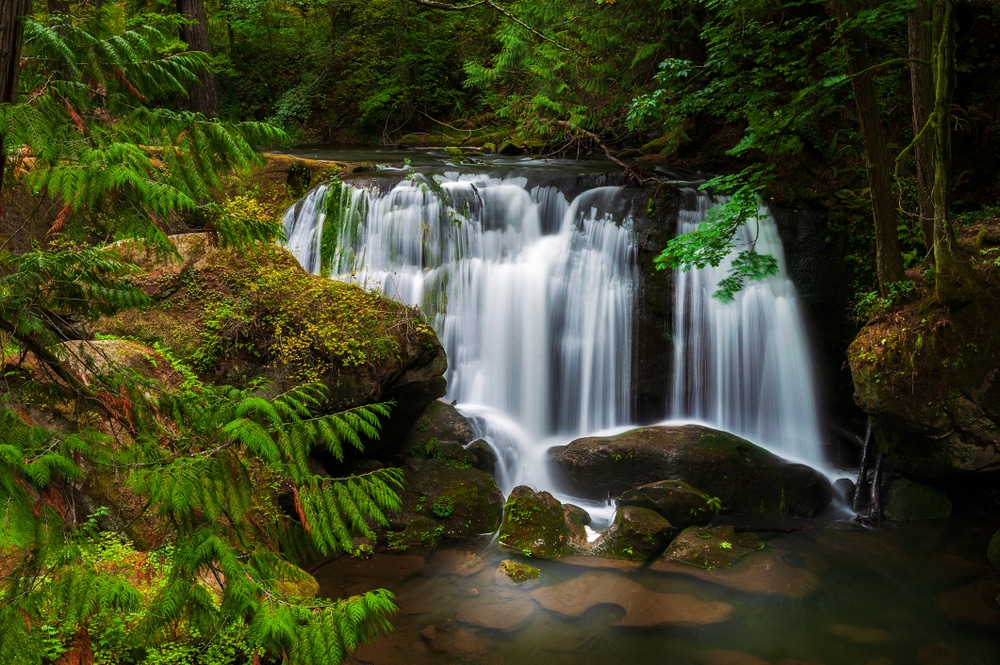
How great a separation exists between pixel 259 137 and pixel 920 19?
8262mm

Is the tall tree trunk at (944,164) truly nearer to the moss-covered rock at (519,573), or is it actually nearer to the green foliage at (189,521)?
the moss-covered rock at (519,573)

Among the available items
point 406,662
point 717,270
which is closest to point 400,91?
point 717,270

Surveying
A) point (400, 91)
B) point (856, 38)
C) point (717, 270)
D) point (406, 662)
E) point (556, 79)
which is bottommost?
point (406, 662)

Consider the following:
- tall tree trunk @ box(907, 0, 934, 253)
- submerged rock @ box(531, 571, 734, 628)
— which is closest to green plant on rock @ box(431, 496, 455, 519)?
submerged rock @ box(531, 571, 734, 628)

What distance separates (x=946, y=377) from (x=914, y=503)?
6.12ft

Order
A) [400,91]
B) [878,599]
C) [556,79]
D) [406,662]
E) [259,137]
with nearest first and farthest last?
[259,137], [406,662], [878,599], [556,79], [400,91]

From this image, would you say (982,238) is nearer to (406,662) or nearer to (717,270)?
(717,270)

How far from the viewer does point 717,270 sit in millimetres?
10117

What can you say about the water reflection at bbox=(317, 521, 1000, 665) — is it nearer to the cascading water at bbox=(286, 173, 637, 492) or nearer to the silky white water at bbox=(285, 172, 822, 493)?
the silky white water at bbox=(285, 172, 822, 493)

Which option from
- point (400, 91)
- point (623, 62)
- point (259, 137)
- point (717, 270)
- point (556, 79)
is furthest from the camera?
point (400, 91)

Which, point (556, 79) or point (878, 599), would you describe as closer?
point (878, 599)

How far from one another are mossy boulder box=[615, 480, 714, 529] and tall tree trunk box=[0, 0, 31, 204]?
23.5 feet

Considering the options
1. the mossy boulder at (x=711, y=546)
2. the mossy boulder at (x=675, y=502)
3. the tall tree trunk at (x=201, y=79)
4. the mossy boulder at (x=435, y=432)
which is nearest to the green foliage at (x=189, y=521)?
the mossy boulder at (x=711, y=546)

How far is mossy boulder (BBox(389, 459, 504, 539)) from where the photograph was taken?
759 cm
